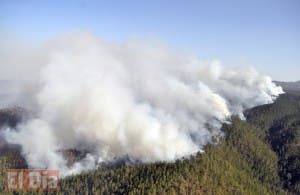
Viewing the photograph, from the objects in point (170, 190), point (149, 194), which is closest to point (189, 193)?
point (170, 190)

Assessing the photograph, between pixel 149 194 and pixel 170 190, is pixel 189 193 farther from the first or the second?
pixel 149 194

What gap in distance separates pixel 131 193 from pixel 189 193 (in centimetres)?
3492

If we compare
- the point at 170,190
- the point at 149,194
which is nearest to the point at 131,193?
the point at 149,194

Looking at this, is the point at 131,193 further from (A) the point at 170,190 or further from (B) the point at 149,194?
(A) the point at 170,190

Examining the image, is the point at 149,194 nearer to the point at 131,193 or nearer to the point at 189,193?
the point at 131,193

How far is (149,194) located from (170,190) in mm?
13303

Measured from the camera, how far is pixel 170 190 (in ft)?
648

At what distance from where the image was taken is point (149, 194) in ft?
634

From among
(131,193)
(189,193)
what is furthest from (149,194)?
(189,193)

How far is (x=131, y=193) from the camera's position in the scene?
195125 millimetres

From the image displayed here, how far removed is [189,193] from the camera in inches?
7864

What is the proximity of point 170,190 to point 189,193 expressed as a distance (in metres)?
12.0

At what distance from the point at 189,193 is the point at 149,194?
81.9 ft
